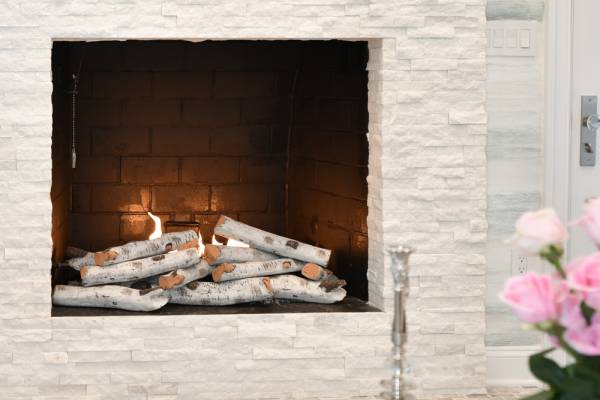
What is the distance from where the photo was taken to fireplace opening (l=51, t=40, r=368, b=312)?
3.71 m

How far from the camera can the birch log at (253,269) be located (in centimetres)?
351

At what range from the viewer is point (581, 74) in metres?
→ 3.52

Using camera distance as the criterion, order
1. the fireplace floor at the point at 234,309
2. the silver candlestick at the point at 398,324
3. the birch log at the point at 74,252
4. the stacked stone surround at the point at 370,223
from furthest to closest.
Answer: the birch log at the point at 74,252 < the fireplace floor at the point at 234,309 < the stacked stone surround at the point at 370,223 < the silver candlestick at the point at 398,324

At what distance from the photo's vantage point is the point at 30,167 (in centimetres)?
324

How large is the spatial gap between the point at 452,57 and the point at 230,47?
0.82 metres

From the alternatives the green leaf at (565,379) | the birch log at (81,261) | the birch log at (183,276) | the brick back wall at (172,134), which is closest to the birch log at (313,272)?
the birch log at (183,276)

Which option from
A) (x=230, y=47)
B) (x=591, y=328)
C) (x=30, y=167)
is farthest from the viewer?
(x=230, y=47)

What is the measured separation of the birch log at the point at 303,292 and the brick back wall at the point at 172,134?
0.46 metres

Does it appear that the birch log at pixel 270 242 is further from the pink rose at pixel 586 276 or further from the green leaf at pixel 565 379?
the pink rose at pixel 586 276

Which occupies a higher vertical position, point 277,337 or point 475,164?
point 475,164

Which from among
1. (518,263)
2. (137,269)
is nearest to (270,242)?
(137,269)

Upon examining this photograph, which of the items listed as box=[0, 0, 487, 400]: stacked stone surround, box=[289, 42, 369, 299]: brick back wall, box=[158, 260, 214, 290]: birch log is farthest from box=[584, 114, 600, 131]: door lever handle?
box=[158, 260, 214, 290]: birch log

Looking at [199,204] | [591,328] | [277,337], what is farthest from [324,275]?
[591,328]

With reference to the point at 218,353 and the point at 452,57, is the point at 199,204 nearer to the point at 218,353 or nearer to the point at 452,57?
the point at 218,353
